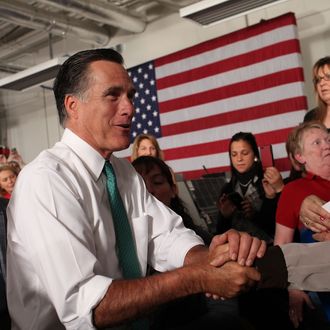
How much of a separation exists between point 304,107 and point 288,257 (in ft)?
10.2

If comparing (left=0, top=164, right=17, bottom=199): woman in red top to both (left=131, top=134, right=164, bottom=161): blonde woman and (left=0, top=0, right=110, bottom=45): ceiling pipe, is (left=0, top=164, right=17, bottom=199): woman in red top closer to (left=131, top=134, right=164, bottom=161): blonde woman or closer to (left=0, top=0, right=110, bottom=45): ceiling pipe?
(left=131, top=134, right=164, bottom=161): blonde woman

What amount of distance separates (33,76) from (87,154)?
4.09 m

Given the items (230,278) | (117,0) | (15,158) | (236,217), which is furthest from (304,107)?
(230,278)

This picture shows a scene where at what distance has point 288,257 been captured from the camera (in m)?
1.22

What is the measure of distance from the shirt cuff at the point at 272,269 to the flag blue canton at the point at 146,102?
13.5 ft

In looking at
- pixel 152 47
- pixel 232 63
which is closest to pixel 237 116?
pixel 232 63

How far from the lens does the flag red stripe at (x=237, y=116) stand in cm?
419

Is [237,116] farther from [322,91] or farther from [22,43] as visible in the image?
[22,43]

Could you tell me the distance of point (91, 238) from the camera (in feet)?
3.66

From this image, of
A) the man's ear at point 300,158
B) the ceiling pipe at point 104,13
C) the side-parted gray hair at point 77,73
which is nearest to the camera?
the side-parted gray hair at point 77,73

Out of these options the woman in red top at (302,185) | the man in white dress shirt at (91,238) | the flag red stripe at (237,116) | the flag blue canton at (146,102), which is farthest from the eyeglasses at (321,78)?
the flag blue canton at (146,102)

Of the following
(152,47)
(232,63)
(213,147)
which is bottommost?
(213,147)

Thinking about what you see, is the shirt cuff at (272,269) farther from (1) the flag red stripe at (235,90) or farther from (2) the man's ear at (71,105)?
(1) the flag red stripe at (235,90)

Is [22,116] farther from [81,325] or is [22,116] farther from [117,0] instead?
[81,325]
